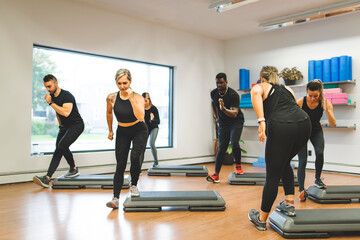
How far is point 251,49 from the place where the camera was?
7.59 metres

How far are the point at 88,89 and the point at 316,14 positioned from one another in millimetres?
4334

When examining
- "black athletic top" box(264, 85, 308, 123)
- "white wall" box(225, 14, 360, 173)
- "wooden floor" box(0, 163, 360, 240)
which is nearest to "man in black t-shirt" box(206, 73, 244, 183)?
"wooden floor" box(0, 163, 360, 240)

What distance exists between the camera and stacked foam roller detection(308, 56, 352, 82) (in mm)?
5812

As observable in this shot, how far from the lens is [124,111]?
3121 millimetres

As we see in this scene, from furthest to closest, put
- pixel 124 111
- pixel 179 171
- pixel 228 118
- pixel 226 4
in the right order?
pixel 179 171, pixel 226 4, pixel 228 118, pixel 124 111

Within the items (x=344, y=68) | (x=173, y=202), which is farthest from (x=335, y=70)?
(x=173, y=202)

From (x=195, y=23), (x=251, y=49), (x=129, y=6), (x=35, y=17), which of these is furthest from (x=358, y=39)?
(x=35, y=17)

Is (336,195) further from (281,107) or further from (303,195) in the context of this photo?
(281,107)

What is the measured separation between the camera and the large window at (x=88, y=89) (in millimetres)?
5152

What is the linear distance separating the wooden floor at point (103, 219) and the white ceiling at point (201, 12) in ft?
10.6

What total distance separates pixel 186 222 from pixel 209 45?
5.66 meters

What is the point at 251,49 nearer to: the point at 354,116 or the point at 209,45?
the point at 209,45

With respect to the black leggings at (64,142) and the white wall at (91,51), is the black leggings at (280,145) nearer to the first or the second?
the black leggings at (64,142)

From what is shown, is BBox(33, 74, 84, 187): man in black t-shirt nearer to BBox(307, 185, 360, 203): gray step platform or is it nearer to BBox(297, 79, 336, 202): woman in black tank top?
BBox(297, 79, 336, 202): woman in black tank top
